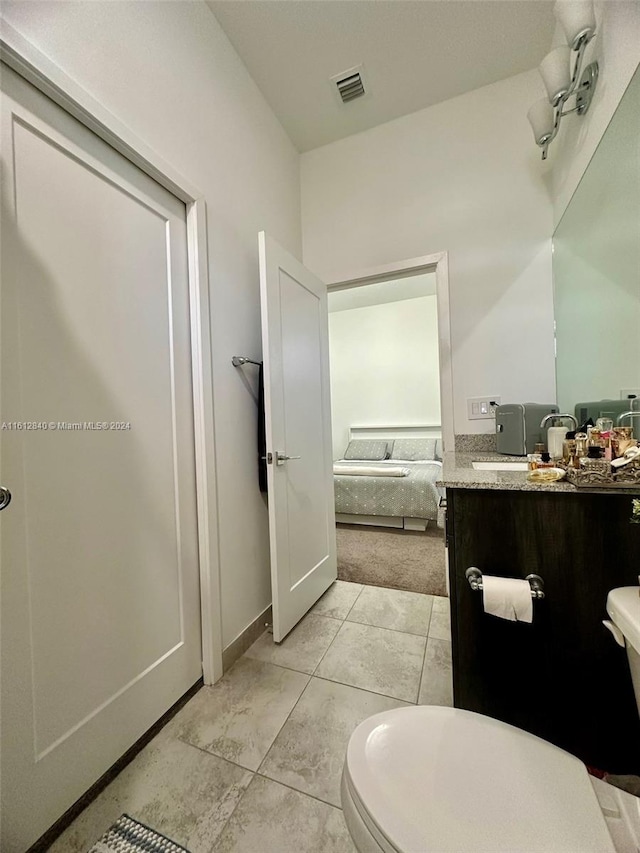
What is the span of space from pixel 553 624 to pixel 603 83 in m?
1.92

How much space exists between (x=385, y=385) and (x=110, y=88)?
444 centimetres

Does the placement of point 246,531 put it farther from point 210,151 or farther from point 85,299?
point 210,151

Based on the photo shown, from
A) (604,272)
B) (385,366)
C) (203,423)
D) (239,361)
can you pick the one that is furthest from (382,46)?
(385,366)

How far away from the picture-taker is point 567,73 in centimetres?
140

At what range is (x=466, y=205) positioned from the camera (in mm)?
1993

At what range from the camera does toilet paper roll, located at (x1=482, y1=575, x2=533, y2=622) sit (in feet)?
2.85

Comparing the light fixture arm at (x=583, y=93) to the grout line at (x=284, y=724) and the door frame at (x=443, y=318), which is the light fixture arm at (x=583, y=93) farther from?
the grout line at (x=284, y=724)

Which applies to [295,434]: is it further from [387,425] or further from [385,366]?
[385,366]

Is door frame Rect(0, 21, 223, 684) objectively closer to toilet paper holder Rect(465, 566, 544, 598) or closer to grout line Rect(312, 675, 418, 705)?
grout line Rect(312, 675, 418, 705)

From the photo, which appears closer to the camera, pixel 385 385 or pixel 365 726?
pixel 365 726

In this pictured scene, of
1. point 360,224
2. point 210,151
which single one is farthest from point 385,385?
point 210,151

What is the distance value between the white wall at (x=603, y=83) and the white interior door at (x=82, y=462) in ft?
5.36

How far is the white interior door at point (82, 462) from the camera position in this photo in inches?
33.2

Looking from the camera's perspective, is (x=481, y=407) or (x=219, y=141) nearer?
(x=219, y=141)
